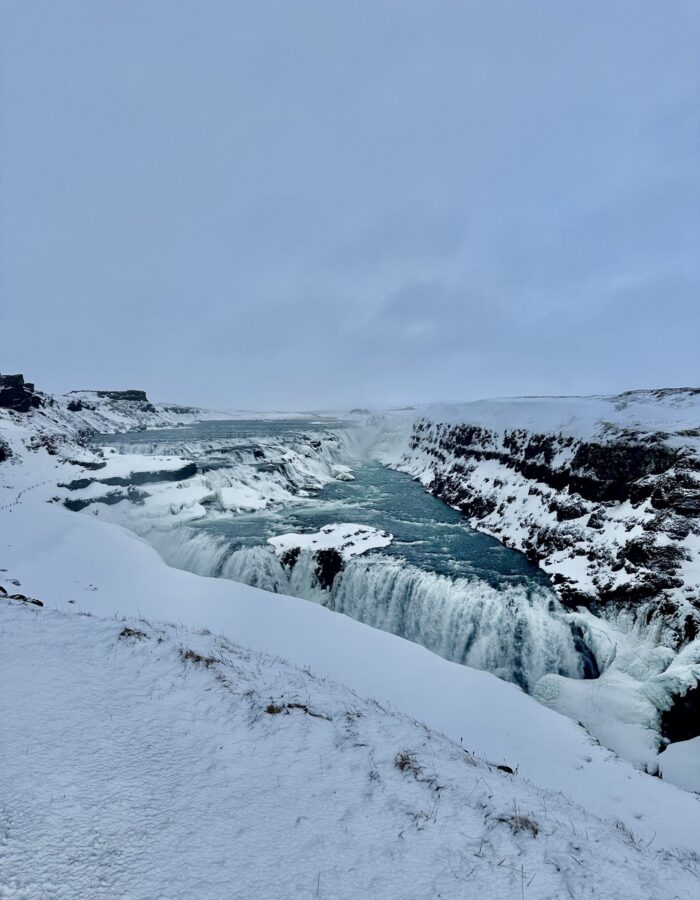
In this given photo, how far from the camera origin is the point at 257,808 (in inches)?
178

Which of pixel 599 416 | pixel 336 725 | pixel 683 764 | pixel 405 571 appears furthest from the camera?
pixel 599 416

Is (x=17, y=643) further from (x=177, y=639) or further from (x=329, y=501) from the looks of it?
(x=329, y=501)

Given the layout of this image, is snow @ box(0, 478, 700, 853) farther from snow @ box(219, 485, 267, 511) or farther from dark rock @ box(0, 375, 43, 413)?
dark rock @ box(0, 375, 43, 413)

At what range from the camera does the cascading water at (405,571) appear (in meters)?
15.1

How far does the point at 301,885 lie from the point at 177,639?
22.0 feet

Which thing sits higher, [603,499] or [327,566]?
[603,499]

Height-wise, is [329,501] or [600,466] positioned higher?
[600,466]

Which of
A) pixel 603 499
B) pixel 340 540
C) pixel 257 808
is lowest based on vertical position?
pixel 340 540

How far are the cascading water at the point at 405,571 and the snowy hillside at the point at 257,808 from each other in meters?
9.47

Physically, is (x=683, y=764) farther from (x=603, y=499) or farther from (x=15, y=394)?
(x=15, y=394)

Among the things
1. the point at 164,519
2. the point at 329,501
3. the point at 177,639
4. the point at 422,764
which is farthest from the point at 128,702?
the point at 329,501

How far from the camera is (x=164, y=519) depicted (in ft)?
87.1

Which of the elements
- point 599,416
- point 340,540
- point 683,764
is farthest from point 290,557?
point 599,416

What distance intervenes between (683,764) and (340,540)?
49.1ft
